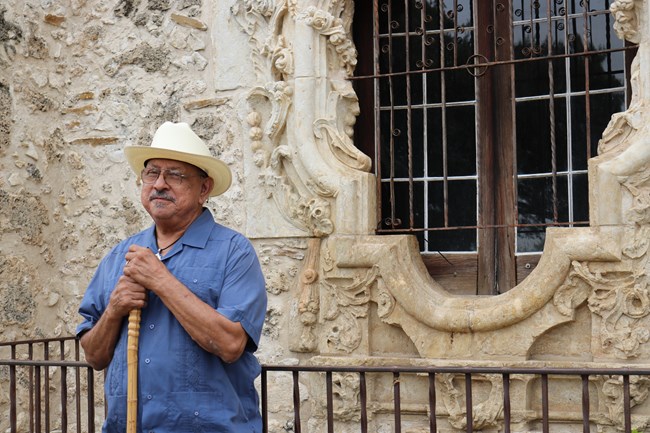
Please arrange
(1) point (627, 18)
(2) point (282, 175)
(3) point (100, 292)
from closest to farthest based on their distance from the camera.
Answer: (3) point (100, 292) < (1) point (627, 18) < (2) point (282, 175)

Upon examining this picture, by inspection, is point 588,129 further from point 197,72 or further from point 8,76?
point 8,76

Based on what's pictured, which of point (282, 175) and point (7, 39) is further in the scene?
point (7, 39)

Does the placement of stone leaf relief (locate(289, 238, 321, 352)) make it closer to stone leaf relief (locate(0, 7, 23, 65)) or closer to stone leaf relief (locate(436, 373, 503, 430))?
stone leaf relief (locate(436, 373, 503, 430))

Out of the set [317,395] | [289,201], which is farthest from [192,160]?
[317,395]

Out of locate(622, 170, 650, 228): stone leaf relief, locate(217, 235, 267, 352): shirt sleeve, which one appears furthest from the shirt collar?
locate(622, 170, 650, 228): stone leaf relief

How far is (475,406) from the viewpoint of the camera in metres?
5.32

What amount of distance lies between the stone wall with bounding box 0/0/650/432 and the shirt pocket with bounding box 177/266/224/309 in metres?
2.20

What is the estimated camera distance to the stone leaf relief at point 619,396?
16.2 feet

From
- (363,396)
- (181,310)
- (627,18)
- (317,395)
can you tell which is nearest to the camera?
(181,310)

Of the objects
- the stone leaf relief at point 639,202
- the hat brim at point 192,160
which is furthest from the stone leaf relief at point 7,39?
the stone leaf relief at point 639,202

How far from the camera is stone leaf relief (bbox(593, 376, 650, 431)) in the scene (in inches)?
194

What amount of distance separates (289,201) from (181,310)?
8.39ft

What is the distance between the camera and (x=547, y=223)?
5426 mm

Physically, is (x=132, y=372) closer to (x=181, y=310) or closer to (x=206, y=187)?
(x=181, y=310)
